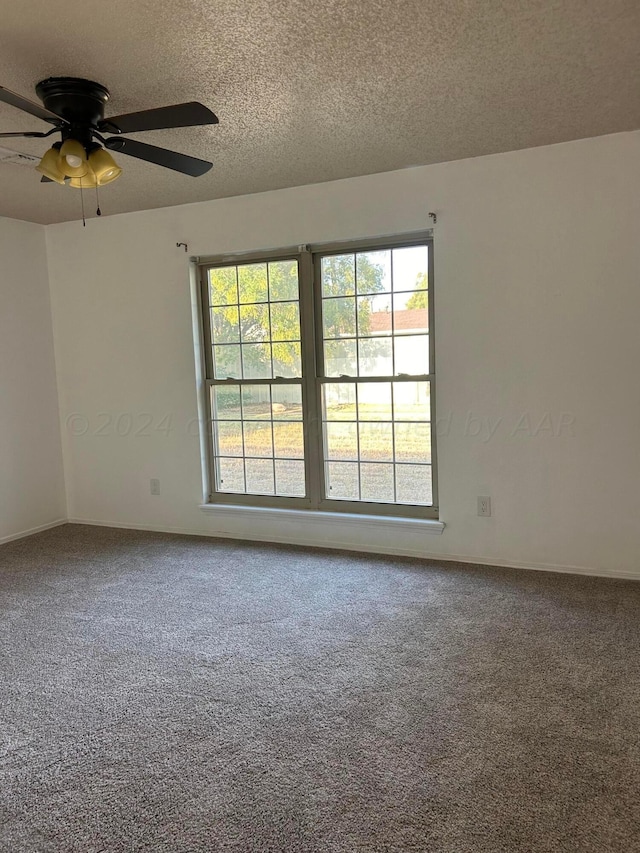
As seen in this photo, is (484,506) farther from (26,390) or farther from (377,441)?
(26,390)

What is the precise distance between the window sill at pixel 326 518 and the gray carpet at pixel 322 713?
1.02ft

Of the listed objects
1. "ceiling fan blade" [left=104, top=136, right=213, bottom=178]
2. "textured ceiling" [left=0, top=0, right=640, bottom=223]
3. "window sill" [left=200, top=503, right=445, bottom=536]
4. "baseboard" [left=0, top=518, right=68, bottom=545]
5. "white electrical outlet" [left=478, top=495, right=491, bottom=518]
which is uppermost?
"textured ceiling" [left=0, top=0, right=640, bottom=223]

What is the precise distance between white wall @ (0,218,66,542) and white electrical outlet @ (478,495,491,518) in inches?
137

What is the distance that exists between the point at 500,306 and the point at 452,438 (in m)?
0.86

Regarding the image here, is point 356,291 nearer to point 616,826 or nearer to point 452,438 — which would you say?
point 452,438

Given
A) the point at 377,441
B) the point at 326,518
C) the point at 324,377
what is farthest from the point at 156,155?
the point at 326,518

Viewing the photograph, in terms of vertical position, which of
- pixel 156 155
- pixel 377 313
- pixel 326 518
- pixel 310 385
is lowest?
pixel 326 518

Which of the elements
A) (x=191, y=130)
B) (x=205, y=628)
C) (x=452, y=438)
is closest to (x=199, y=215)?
(x=191, y=130)

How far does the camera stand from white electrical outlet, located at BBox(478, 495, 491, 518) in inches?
145

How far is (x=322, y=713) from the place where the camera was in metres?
2.21

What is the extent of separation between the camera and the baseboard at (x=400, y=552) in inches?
136

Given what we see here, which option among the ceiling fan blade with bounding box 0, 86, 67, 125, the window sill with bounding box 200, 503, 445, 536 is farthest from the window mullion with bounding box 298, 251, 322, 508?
the ceiling fan blade with bounding box 0, 86, 67, 125

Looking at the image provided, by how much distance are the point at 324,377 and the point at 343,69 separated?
82.6 inches

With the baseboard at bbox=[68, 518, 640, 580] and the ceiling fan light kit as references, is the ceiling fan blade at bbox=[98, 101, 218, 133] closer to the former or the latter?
the ceiling fan light kit
